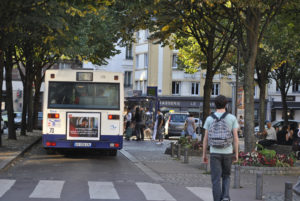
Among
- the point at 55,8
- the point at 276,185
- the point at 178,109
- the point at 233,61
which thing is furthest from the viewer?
the point at 178,109

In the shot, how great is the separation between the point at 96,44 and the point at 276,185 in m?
19.9

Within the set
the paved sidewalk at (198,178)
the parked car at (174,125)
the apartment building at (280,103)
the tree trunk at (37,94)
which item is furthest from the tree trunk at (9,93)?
the apartment building at (280,103)

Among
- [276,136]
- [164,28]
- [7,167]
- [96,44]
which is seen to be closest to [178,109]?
[96,44]

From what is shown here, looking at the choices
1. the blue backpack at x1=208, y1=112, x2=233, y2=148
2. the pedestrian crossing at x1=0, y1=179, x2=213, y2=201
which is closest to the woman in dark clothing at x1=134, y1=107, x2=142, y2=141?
the pedestrian crossing at x1=0, y1=179, x2=213, y2=201

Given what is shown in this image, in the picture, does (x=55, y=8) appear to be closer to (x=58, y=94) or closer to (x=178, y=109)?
(x=58, y=94)

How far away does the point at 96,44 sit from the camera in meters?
32.0

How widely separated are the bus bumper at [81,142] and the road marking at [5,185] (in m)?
5.98

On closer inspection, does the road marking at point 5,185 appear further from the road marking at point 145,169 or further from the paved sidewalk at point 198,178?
the paved sidewalk at point 198,178

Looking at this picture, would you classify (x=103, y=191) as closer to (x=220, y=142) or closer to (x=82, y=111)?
(x=220, y=142)

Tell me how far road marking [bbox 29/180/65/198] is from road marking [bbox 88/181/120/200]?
581 mm

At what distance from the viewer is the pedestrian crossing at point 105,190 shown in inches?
416

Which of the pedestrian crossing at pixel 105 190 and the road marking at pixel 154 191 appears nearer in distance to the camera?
the pedestrian crossing at pixel 105 190

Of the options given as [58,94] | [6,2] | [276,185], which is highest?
[6,2]

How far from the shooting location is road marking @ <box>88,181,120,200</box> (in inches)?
415
